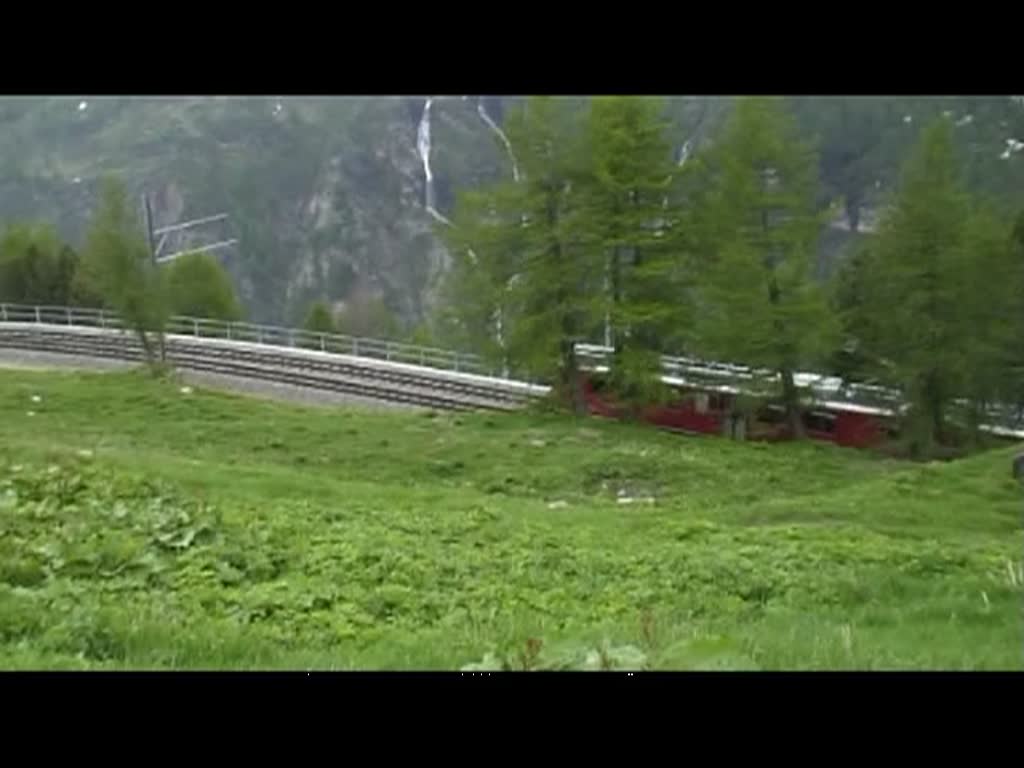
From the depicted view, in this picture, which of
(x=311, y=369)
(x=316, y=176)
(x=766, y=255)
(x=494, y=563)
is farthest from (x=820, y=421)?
(x=316, y=176)

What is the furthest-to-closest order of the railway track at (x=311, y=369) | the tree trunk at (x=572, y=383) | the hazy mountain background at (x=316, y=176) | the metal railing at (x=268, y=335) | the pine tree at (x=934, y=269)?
1. the hazy mountain background at (x=316, y=176)
2. the metal railing at (x=268, y=335)
3. the railway track at (x=311, y=369)
4. the tree trunk at (x=572, y=383)
5. the pine tree at (x=934, y=269)

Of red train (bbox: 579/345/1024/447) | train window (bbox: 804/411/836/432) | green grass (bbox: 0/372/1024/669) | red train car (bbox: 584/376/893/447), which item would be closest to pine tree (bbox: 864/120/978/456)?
red train (bbox: 579/345/1024/447)

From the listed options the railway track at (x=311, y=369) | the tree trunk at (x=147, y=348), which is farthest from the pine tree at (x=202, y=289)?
the tree trunk at (x=147, y=348)

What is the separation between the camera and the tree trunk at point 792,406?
38.1 metres

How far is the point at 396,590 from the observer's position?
11.2 metres

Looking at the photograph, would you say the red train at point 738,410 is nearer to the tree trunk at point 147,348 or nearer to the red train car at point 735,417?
the red train car at point 735,417

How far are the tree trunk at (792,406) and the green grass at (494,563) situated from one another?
9040mm

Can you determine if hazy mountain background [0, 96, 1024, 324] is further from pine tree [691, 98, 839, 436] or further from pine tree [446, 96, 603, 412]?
pine tree [446, 96, 603, 412]

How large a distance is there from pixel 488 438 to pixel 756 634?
24.2 m

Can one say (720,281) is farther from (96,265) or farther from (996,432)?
(96,265)

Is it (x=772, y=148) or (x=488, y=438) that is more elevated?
(x=772, y=148)

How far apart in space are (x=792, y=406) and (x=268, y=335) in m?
26.8

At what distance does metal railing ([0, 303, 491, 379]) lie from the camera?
5203cm
